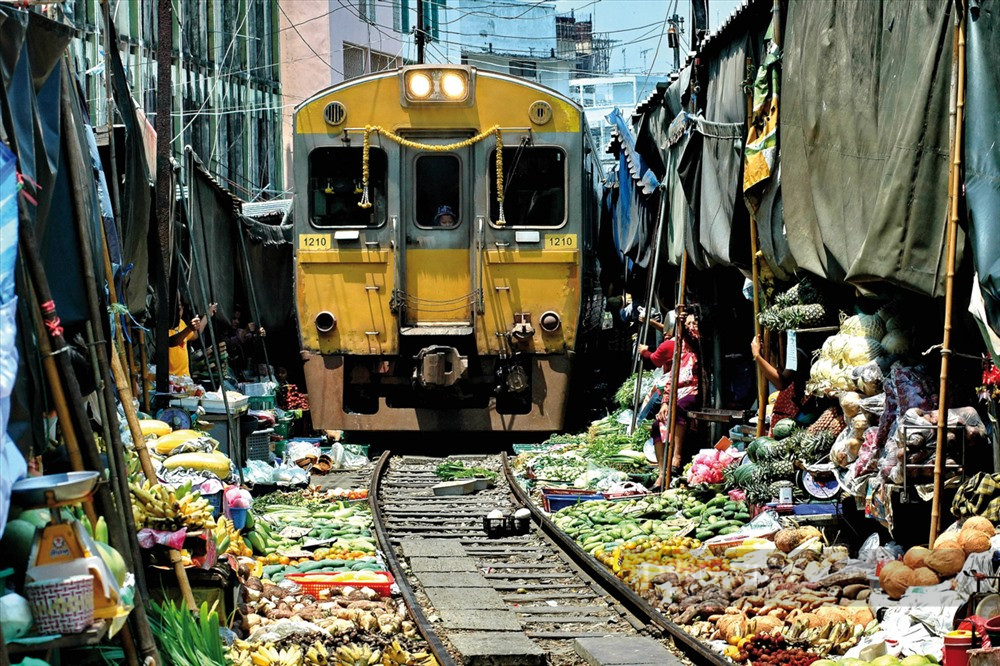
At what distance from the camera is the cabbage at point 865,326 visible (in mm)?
7898

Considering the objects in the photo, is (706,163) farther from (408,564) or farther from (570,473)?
(408,564)

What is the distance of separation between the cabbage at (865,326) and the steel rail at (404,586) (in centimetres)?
295

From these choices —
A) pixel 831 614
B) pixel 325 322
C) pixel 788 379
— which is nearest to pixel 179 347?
pixel 325 322

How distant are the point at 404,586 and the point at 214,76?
1583 centimetres

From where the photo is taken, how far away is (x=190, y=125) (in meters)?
20.5

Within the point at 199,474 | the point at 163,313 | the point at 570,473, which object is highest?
the point at 163,313

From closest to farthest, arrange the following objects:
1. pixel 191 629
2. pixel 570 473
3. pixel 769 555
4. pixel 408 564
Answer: pixel 191 629, pixel 769 555, pixel 408 564, pixel 570 473

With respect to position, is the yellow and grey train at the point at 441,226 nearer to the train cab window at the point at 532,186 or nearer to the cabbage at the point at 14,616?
the train cab window at the point at 532,186

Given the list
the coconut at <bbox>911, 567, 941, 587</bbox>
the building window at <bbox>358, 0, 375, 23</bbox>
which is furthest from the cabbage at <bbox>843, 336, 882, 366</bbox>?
the building window at <bbox>358, 0, 375, 23</bbox>

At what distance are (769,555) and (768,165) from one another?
2.68m

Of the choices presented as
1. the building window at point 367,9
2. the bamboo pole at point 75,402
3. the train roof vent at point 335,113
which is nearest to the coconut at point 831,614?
the bamboo pole at point 75,402

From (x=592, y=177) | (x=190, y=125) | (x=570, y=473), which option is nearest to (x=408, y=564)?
(x=570, y=473)

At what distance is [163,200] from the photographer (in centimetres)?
1021

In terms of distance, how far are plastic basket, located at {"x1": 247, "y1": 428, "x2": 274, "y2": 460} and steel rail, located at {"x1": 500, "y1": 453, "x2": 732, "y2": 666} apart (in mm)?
2293
